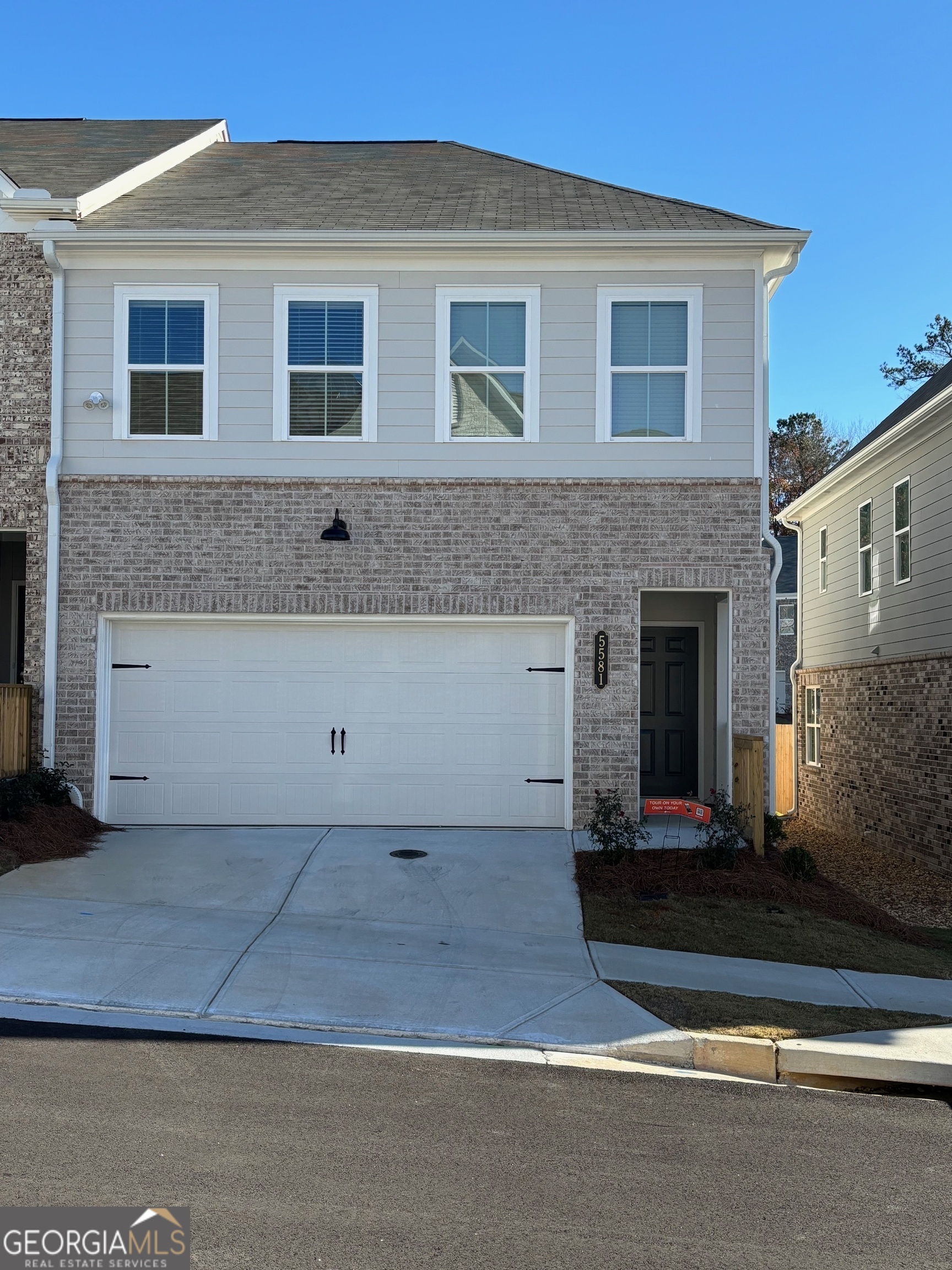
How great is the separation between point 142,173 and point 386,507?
5.77 meters

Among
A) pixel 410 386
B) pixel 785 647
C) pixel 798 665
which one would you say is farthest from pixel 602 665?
pixel 785 647

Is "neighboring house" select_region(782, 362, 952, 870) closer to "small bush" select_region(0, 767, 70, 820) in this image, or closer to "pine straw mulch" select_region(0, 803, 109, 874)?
"pine straw mulch" select_region(0, 803, 109, 874)

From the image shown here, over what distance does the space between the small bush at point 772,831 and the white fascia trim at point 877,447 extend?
5.37 meters

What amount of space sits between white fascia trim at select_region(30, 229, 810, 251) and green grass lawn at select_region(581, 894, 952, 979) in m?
6.99

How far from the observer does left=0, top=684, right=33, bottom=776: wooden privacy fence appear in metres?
11.7

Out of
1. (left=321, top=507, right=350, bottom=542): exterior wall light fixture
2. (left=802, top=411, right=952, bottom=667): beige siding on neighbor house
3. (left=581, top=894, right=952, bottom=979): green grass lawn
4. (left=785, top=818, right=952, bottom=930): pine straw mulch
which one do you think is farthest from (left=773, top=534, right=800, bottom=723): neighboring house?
(left=581, top=894, right=952, bottom=979): green grass lawn

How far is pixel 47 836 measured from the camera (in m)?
11.0

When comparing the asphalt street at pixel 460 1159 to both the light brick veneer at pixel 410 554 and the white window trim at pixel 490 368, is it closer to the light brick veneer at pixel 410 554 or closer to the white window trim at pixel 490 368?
the light brick veneer at pixel 410 554

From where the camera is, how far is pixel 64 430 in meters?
12.6

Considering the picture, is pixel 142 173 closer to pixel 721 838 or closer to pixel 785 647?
pixel 721 838

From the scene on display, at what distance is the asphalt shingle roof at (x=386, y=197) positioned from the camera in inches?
503

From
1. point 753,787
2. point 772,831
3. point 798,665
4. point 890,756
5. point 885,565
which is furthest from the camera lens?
point 798,665

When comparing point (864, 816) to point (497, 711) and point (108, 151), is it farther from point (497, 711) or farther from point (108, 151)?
point (108, 151)

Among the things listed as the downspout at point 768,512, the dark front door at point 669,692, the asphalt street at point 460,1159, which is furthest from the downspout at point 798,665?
the asphalt street at point 460,1159
